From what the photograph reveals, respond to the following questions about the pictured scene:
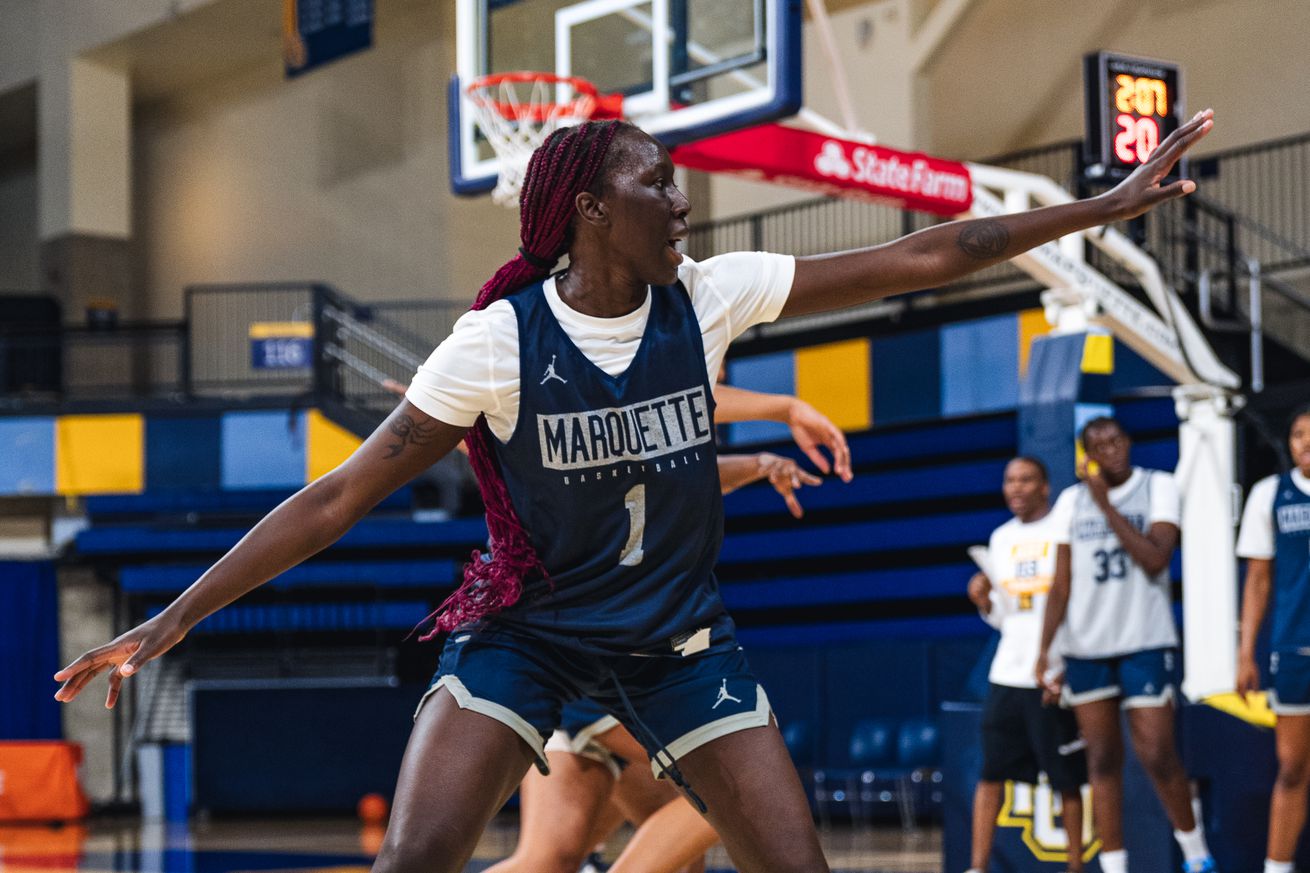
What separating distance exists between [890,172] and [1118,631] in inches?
107

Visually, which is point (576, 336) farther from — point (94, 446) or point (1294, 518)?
point (94, 446)

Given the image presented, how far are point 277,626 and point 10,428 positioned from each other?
12.2ft

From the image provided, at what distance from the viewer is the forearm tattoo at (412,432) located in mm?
3303

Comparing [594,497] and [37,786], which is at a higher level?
[594,497]

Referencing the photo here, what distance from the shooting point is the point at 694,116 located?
8.35 meters

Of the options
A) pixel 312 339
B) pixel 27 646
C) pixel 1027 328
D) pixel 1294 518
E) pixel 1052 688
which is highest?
pixel 312 339

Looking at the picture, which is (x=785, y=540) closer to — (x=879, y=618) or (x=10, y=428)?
(x=879, y=618)

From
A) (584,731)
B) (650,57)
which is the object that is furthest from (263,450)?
(584,731)

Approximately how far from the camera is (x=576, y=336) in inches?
133

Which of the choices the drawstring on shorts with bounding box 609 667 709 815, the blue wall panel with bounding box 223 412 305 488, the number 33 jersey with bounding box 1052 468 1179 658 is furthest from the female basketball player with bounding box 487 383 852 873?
the blue wall panel with bounding box 223 412 305 488

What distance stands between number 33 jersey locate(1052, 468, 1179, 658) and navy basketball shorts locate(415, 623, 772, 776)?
462 centimetres

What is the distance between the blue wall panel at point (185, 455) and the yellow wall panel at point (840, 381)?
20.2 ft

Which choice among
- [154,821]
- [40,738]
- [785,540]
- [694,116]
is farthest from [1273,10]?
[40,738]

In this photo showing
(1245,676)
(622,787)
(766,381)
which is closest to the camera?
(622,787)
